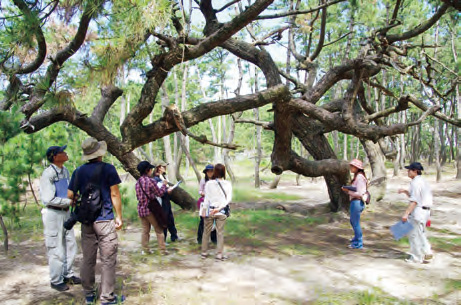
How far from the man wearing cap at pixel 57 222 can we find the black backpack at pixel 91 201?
1.70 ft

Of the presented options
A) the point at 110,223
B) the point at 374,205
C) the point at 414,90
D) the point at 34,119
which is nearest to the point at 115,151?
the point at 34,119

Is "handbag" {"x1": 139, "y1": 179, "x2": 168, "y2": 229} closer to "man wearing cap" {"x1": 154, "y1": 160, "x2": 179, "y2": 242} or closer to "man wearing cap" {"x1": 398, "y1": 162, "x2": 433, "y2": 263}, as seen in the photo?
"man wearing cap" {"x1": 154, "y1": 160, "x2": 179, "y2": 242}

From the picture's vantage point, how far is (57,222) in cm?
449

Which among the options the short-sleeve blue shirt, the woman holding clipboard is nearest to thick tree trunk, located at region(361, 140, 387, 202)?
the woman holding clipboard

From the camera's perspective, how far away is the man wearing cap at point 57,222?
439 cm

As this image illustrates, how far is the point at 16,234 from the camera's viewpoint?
814 centimetres

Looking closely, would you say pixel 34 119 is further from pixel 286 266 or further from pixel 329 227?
pixel 329 227

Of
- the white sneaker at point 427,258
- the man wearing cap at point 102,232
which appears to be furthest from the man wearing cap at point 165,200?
the white sneaker at point 427,258

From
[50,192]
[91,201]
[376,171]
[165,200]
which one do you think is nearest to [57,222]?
[50,192]

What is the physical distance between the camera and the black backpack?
3846 millimetres

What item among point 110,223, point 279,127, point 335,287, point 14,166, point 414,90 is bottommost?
point 335,287

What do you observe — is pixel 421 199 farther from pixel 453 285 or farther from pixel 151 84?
pixel 151 84

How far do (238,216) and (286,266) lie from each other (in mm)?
4475

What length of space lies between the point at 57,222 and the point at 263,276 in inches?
112
